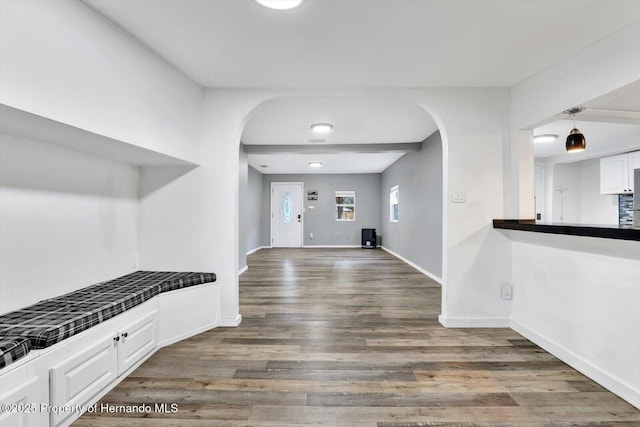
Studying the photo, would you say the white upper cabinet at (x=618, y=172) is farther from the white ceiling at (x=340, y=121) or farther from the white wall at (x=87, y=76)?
the white wall at (x=87, y=76)

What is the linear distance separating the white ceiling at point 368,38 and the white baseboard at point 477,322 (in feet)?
6.33

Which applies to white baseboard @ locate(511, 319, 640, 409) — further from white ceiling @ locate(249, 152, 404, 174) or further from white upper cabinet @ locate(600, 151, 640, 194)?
white upper cabinet @ locate(600, 151, 640, 194)

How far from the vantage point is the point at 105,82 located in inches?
66.2

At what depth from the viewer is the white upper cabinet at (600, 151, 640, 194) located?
4.98m

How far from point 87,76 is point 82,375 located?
160 centimetres

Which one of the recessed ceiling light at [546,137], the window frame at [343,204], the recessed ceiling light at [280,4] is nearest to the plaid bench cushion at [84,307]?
the recessed ceiling light at [280,4]

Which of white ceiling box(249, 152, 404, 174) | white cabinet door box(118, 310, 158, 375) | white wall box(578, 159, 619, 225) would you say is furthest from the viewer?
white ceiling box(249, 152, 404, 174)

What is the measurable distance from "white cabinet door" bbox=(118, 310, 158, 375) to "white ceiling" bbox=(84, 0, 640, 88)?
194 centimetres

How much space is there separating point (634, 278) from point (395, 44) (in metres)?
2.04

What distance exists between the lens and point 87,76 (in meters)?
1.57

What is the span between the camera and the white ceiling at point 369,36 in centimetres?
163

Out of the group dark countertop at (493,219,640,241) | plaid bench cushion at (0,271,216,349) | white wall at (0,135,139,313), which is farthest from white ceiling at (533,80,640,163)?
white wall at (0,135,139,313)

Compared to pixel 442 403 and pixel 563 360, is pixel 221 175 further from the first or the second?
pixel 563 360

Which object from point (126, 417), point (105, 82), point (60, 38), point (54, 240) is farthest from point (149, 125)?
point (126, 417)
